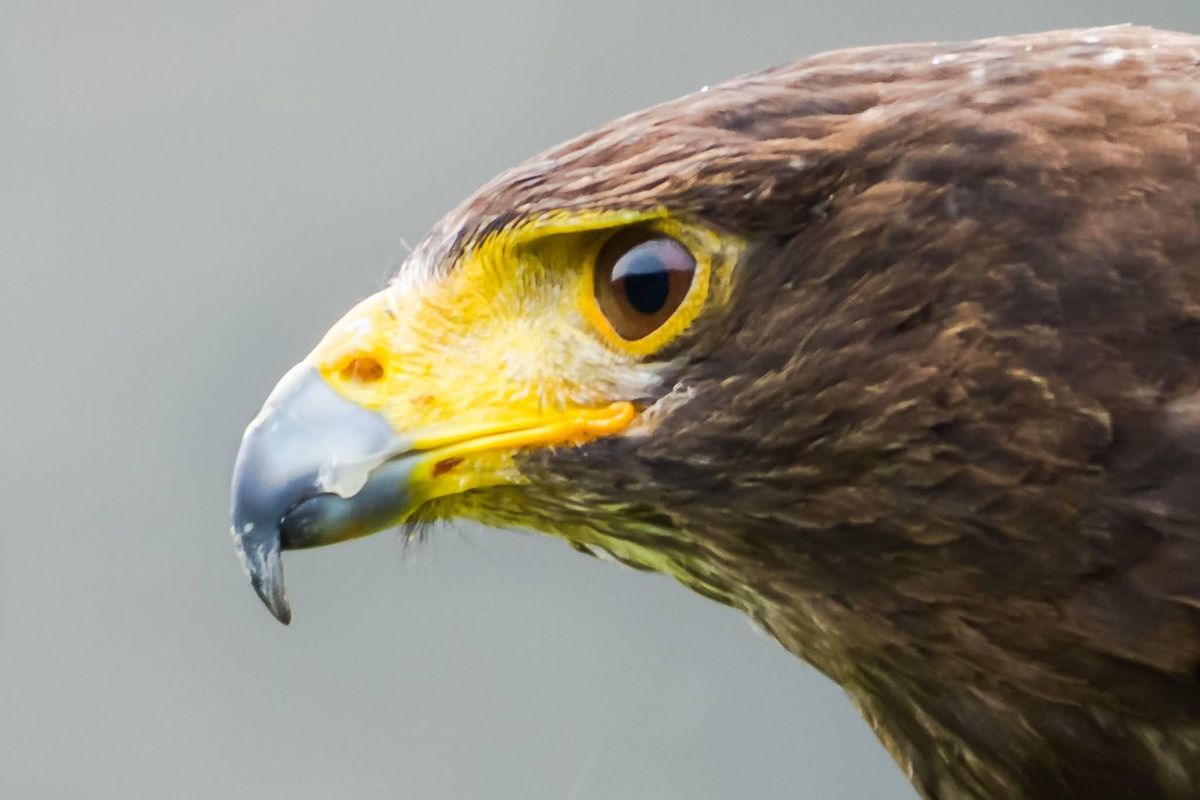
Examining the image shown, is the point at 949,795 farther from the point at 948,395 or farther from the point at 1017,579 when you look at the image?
the point at 948,395

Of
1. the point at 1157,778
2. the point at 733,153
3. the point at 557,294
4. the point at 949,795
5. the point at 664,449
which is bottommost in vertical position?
the point at 949,795

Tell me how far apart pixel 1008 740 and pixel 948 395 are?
335 millimetres

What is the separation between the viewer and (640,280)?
123 centimetres

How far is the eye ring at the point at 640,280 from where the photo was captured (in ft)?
4.00

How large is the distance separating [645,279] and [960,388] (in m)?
0.29

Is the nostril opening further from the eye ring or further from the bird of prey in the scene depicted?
the eye ring

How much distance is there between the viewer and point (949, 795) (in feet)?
4.56

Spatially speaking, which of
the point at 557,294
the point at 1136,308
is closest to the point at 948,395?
the point at 1136,308

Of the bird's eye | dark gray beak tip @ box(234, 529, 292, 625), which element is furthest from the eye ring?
dark gray beak tip @ box(234, 529, 292, 625)

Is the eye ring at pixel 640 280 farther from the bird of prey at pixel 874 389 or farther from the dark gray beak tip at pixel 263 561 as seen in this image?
the dark gray beak tip at pixel 263 561

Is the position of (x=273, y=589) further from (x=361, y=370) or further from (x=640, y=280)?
(x=640, y=280)

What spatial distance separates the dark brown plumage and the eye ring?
0.12 feet

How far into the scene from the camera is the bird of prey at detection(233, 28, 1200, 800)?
113 cm

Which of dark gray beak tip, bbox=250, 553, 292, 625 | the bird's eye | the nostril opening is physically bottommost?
dark gray beak tip, bbox=250, 553, 292, 625
